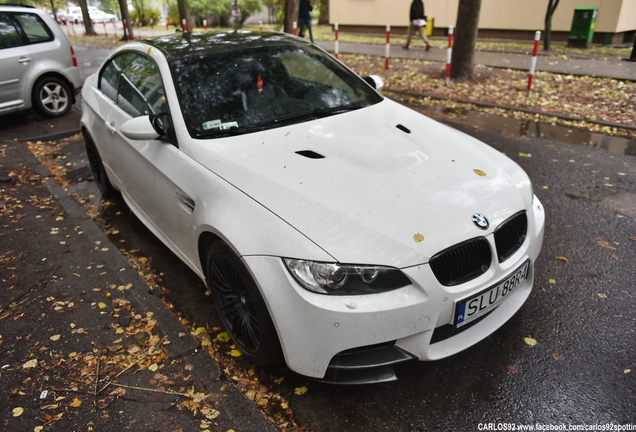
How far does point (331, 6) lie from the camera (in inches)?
934

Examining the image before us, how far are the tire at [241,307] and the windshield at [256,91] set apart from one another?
863 mm

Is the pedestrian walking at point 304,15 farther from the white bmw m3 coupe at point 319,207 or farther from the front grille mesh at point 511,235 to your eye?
the front grille mesh at point 511,235

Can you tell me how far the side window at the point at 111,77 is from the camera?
4.30m

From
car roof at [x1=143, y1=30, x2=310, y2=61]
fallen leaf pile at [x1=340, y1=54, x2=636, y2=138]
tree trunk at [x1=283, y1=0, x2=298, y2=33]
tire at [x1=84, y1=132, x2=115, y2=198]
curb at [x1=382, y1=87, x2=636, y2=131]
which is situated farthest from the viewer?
tree trunk at [x1=283, y1=0, x2=298, y2=33]

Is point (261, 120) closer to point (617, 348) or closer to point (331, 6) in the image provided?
point (617, 348)

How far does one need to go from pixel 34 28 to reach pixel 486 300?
880 cm

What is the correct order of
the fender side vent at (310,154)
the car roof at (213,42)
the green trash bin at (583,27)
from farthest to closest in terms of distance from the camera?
the green trash bin at (583,27) < the car roof at (213,42) < the fender side vent at (310,154)

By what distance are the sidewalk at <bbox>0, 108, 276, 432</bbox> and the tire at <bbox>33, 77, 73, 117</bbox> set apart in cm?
461

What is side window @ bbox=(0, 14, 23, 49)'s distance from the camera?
780 cm

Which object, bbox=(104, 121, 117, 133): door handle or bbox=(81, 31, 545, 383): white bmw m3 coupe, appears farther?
bbox=(104, 121, 117, 133): door handle

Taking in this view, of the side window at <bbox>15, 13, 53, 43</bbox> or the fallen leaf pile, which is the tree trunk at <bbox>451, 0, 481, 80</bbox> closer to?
the fallen leaf pile

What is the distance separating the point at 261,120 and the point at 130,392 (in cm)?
184

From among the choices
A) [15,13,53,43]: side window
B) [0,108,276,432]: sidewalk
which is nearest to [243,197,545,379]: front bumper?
[0,108,276,432]: sidewalk

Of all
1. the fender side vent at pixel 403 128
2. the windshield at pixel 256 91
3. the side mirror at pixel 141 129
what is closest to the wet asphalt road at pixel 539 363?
the side mirror at pixel 141 129
